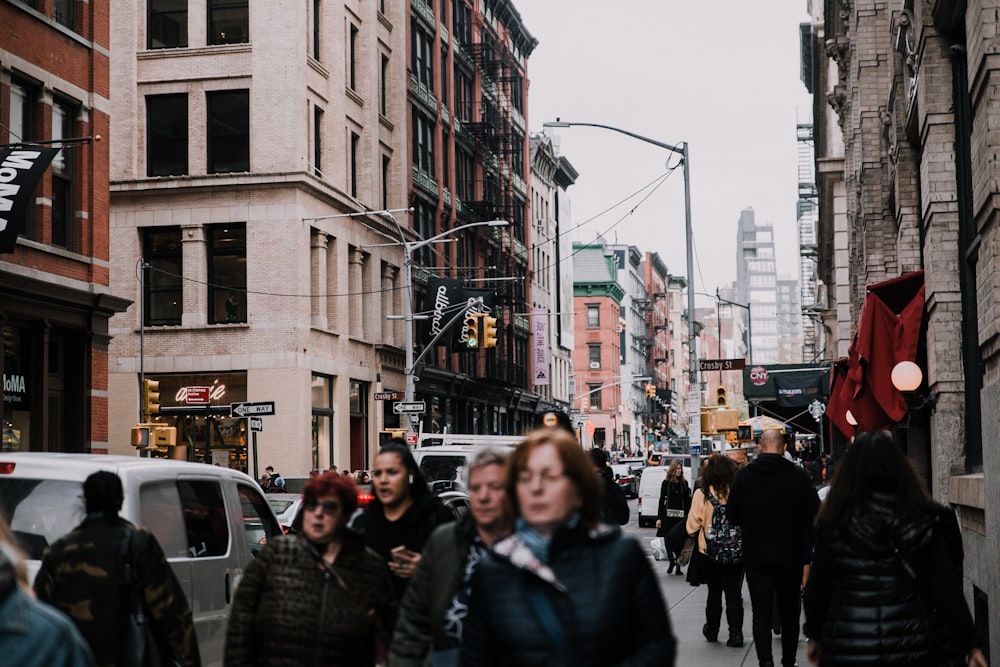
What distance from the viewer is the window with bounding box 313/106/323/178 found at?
149 feet

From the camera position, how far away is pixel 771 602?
1171cm

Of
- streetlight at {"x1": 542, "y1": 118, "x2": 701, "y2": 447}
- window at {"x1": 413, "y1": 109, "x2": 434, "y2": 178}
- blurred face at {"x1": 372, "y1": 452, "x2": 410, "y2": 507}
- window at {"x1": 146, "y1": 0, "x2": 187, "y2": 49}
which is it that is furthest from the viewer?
window at {"x1": 413, "y1": 109, "x2": 434, "y2": 178}

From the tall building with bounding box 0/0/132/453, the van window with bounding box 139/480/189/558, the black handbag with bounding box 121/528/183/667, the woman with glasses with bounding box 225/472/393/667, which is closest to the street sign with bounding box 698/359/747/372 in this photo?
the tall building with bounding box 0/0/132/453

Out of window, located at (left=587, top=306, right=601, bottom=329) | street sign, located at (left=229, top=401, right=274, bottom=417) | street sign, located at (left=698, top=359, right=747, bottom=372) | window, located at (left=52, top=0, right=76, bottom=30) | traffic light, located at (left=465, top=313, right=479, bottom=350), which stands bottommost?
street sign, located at (left=229, top=401, right=274, bottom=417)

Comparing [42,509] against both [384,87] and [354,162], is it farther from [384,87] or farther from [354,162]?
[384,87]

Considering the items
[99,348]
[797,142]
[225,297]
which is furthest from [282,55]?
[797,142]

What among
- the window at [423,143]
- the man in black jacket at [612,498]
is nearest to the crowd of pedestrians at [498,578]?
the man in black jacket at [612,498]

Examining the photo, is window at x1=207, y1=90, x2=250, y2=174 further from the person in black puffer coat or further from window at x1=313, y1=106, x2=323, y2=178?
the person in black puffer coat

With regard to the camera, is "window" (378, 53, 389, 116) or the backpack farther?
"window" (378, 53, 389, 116)

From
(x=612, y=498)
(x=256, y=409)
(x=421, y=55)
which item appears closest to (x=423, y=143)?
(x=421, y=55)

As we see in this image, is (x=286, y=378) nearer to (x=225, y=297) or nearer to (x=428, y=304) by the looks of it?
(x=225, y=297)

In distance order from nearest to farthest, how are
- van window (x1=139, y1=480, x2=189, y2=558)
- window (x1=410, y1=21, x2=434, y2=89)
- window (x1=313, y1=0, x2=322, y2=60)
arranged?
van window (x1=139, y1=480, x2=189, y2=558) → window (x1=313, y1=0, x2=322, y2=60) → window (x1=410, y1=21, x2=434, y2=89)

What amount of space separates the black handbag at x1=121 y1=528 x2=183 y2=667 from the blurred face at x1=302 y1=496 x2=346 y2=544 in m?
1.10

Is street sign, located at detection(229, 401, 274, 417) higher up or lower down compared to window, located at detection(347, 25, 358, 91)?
lower down
